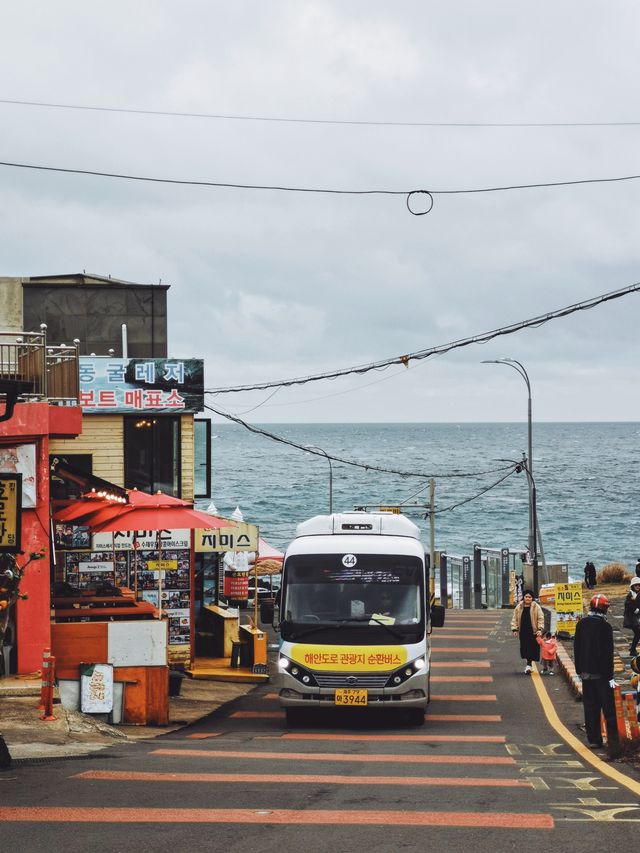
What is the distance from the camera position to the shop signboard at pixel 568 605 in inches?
1074

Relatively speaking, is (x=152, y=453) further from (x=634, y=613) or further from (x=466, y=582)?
(x=466, y=582)

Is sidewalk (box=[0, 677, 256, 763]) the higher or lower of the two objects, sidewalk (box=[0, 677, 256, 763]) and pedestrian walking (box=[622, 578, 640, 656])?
the lower

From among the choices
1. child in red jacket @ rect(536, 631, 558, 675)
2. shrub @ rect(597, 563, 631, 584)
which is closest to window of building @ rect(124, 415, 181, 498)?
child in red jacket @ rect(536, 631, 558, 675)

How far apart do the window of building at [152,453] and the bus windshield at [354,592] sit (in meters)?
9.11

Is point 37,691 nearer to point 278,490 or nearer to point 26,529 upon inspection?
point 26,529

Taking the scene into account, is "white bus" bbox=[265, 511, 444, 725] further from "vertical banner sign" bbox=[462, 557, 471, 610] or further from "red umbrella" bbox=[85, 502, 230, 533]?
"vertical banner sign" bbox=[462, 557, 471, 610]

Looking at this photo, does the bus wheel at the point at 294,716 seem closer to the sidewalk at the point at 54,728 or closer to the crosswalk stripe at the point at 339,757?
the sidewalk at the point at 54,728

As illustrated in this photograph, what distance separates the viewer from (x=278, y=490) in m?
149

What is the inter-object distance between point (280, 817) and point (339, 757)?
4.16 metres

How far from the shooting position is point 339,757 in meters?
13.5

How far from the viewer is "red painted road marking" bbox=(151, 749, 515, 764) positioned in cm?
1316

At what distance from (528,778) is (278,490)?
13797cm

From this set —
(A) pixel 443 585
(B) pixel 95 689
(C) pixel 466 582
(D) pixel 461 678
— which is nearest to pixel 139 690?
(B) pixel 95 689

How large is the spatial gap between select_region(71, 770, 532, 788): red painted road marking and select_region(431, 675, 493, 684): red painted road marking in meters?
11.1
